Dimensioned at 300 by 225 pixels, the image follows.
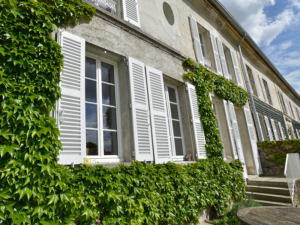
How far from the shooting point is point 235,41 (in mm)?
8930

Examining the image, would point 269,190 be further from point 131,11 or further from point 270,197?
point 131,11

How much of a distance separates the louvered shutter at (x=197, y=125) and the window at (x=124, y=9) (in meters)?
1.97

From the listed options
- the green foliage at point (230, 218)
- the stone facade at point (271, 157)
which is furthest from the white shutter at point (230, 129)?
the stone facade at point (271, 157)

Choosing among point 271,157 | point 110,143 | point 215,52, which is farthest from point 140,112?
point 271,157

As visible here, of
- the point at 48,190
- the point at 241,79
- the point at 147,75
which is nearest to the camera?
the point at 48,190

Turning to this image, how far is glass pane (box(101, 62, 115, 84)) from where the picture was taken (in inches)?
138

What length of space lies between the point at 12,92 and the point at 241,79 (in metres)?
8.38

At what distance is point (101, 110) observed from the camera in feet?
10.5

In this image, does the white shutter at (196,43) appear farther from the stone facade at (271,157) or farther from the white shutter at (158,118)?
the stone facade at (271,157)

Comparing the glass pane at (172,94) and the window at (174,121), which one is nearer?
the window at (174,121)

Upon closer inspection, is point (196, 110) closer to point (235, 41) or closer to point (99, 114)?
point (99, 114)

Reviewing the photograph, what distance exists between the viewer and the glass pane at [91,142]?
9.69ft

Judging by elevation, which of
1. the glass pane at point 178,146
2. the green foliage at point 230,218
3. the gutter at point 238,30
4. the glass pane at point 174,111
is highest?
the gutter at point 238,30

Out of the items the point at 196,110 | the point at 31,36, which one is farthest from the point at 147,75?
the point at 31,36
